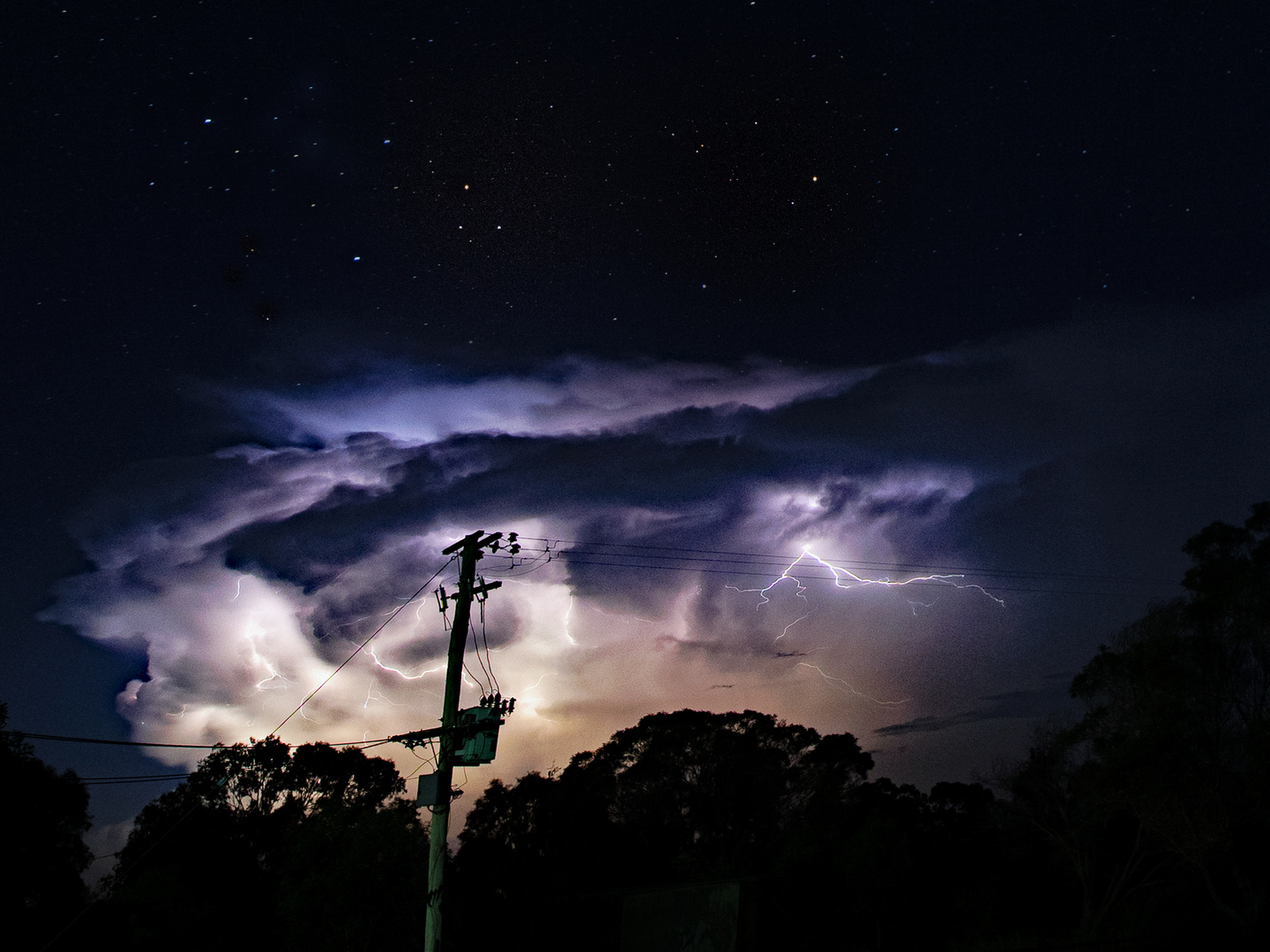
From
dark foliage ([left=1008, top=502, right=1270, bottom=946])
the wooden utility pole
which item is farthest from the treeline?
the wooden utility pole

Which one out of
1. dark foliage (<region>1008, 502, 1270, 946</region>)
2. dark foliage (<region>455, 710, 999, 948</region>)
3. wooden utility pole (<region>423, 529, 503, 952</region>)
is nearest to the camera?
wooden utility pole (<region>423, 529, 503, 952</region>)

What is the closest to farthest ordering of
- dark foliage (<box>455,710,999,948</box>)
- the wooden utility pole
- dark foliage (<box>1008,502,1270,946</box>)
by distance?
1. the wooden utility pole
2. dark foliage (<box>1008,502,1270,946</box>)
3. dark foliage (<box>455,710,999,948</box>)

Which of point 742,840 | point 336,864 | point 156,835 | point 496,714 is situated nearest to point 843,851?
point 742,840

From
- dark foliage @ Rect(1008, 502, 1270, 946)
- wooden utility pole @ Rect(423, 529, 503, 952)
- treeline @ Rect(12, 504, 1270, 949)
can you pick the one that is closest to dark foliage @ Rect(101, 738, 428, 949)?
treeline @ Rect(12, 504, 1270, 949)

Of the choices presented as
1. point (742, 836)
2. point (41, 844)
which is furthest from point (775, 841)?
point (41, 844)

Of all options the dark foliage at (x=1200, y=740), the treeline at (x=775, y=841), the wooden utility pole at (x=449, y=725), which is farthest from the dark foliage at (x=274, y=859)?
the dark foliage at (x=1200, y=740)

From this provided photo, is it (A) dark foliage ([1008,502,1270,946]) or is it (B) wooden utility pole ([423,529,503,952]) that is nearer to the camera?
(B) wooden utility pole ([423,529,503,952])

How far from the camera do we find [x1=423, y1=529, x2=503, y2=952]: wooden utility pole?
15.6m

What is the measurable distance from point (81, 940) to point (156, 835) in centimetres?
915

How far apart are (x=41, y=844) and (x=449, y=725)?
22.4m

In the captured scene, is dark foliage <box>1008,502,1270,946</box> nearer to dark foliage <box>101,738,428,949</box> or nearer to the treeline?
the treeline

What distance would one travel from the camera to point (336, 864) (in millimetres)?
25875

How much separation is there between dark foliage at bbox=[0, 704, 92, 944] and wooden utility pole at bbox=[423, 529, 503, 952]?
18.5 m

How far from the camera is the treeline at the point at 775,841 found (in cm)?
2566
